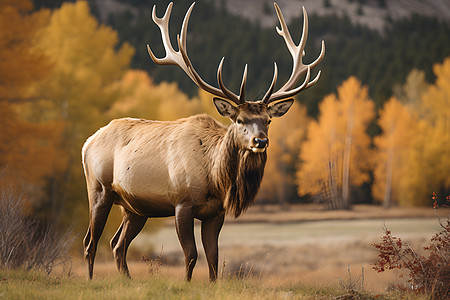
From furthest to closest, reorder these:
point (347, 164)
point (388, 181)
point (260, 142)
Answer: point (388, 181), point (347, 164), point (260, 142)

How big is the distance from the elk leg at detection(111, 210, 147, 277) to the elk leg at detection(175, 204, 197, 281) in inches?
45.5

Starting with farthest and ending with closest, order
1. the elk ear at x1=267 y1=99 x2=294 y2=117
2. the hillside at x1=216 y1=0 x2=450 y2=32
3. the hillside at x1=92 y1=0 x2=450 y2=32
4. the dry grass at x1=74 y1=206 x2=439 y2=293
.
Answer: the hillside at x1=216 y1=0 x2=450 y2=32 < the hillside at x1=92 y1=0 x2=450 y2=32 < the dry grass at x1=74 y1=206 x2=439 y2=293 < the elk ear at x1=267 y1=99 x2=294 y2=117

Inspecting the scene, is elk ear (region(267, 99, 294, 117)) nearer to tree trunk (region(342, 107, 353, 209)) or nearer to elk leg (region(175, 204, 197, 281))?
elk leg (region(175, 204, 197, 281))

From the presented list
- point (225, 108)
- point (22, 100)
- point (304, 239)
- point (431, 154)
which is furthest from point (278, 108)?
point (431, 154)

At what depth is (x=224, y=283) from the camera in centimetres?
562

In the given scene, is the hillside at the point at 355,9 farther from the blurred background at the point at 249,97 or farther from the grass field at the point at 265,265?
the grass field at the point at 265,265

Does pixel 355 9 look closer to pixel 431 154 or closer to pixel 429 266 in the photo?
pixel 431 154

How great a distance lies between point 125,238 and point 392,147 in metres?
20.0

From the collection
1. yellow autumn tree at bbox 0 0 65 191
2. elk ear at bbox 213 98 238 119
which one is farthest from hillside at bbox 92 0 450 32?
elk ear at bbox 213 98 238 119

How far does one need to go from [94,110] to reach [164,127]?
8772 millimetres

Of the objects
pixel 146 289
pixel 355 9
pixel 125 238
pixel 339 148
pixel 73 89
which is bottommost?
pixel 146 289

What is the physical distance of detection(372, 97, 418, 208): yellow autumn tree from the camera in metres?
24.3

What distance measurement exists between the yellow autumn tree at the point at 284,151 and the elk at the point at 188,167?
1738 cm

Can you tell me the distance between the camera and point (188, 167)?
19.6 ft
